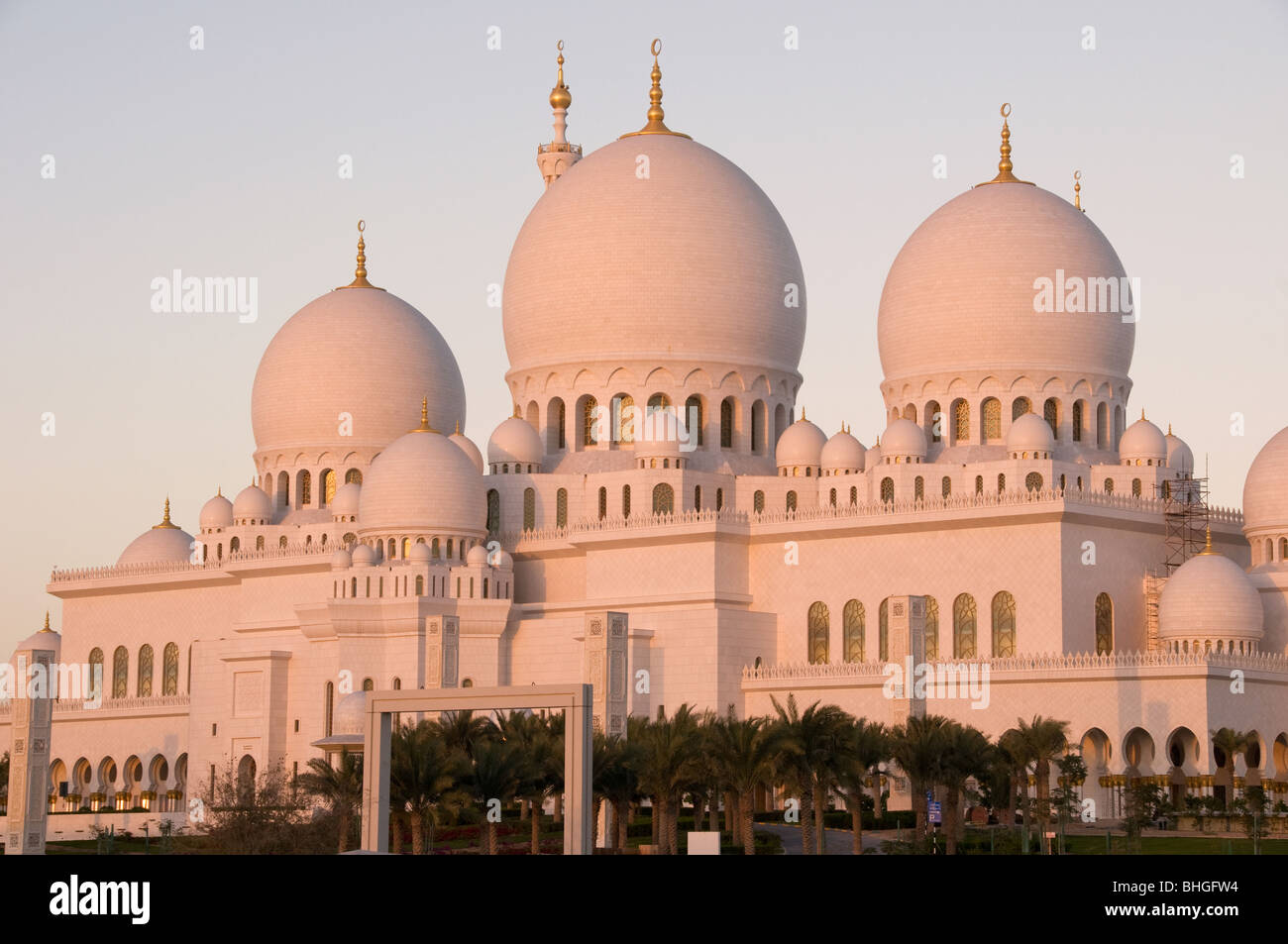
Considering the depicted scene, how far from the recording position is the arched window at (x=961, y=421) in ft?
186

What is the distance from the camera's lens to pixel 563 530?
56.4 m

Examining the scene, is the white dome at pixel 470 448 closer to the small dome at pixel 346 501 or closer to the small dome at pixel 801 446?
the small dome at pixel 346 501

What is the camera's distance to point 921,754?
132 feet

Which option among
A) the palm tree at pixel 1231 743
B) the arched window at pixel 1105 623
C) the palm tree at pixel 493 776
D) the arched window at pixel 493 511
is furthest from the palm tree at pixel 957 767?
the arched window at pixel 493 511

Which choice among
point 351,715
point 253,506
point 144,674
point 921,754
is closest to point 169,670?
point 144,674

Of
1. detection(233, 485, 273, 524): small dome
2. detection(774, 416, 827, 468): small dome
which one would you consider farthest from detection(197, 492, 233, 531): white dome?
detection(774, 416, 827, 468): small dome

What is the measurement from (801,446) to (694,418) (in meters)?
3.30

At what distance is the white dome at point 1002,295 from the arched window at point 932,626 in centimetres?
758

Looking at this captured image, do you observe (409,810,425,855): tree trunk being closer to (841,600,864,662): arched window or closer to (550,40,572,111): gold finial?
(841,600,864,662): arched window

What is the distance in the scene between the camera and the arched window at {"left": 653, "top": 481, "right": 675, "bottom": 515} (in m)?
56.0

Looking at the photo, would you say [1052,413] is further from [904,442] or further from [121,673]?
[121,673]

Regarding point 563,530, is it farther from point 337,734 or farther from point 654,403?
point 337,734
